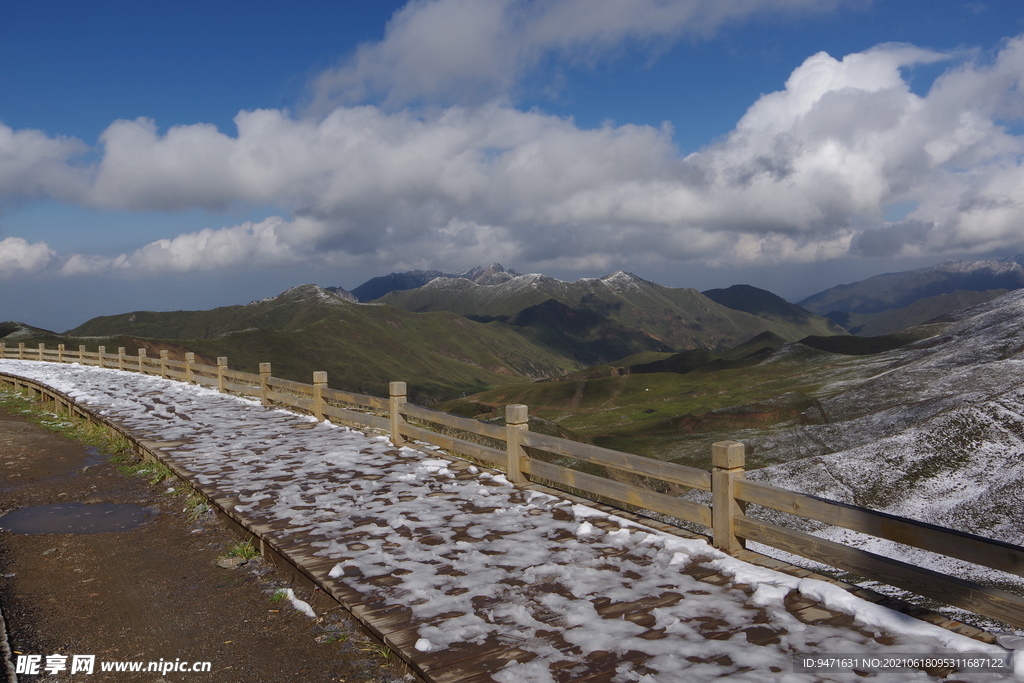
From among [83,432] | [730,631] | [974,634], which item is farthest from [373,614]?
[83,432]

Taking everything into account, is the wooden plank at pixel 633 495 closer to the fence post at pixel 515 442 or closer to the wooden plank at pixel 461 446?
the fence post at pixel 515 442

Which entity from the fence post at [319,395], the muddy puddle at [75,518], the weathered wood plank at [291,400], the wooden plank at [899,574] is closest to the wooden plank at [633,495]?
the wooden plank at [899,574]

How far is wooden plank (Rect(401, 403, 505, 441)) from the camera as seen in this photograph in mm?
10405

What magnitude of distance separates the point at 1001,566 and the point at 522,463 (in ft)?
20.2

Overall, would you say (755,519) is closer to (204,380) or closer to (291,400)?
(291,400)

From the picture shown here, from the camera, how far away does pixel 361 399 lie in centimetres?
1464

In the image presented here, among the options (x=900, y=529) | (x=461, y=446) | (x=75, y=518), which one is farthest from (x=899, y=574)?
(x=75, y=518)

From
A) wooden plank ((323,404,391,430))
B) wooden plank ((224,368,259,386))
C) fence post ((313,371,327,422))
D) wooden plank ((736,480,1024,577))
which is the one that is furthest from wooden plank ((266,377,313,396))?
wooden plank ((736,480,1024,577))

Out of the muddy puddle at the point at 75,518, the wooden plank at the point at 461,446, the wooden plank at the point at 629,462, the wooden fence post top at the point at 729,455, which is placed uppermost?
the wooden fence post top at the point at 729,455

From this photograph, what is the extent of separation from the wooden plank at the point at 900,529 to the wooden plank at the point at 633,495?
1.90 feet

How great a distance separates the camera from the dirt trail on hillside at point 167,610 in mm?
5035

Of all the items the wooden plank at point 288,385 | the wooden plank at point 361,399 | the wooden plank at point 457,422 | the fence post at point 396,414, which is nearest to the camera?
the wooden plank at point 457,422

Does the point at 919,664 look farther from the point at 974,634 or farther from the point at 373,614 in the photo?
the point at 373,614

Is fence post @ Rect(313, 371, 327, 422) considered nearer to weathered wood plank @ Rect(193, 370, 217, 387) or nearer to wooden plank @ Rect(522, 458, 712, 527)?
wooden plank @ Rect(522, 458, 712, 527)
